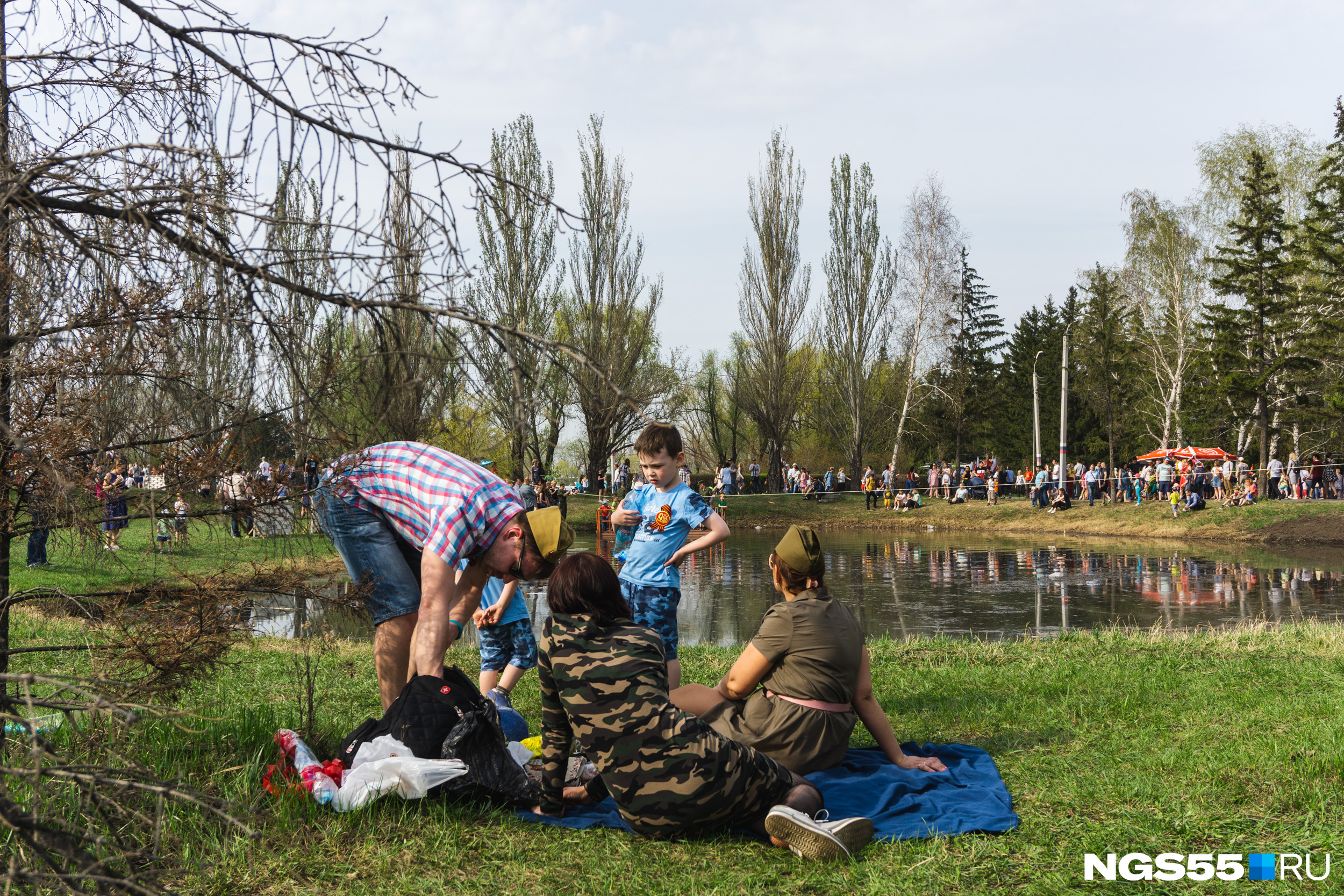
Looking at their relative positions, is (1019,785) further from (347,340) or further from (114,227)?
(114,227)

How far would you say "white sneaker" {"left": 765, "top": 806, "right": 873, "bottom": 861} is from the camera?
3.39 meters

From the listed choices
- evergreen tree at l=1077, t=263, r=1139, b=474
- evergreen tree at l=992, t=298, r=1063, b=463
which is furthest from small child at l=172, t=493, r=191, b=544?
evergreen tree at l=992, t=298, r=1063, b=463

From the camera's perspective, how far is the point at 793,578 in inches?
175

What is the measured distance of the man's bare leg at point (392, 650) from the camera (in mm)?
4531

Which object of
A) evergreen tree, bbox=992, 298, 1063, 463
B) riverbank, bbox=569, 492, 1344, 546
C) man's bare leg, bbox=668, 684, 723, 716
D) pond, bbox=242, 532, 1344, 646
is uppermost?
evergreen tree, bbox=992, 298, 1063, 463

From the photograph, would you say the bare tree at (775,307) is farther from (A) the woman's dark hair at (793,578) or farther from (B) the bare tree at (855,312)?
(A) the woman's dark hair at (793,578)

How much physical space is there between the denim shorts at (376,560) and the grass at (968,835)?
2.38 ft

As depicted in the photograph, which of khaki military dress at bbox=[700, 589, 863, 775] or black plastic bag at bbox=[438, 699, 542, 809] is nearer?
black plastic bag at bbox=[438, 699, 542, 809]

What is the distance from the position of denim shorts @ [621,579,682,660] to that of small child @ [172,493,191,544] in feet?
8.20

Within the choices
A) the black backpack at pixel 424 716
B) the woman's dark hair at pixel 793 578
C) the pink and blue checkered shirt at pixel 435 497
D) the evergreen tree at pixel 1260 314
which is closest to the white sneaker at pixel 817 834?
the woman's dark hair at pixel 793 578

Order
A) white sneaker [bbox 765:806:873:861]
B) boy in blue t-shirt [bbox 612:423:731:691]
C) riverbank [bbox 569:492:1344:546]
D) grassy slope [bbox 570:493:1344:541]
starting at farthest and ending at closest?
grassy slope [bbox 570:493:1344:541], riverbank [bbox 569:492:1344:546], boy in blue t-shirt [bbox 612:423:731:691], white sneaker [bbox 765:806:873:861]

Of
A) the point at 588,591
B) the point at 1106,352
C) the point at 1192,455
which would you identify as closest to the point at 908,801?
the point at 588,591

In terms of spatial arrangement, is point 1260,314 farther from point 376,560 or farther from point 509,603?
point 376,560

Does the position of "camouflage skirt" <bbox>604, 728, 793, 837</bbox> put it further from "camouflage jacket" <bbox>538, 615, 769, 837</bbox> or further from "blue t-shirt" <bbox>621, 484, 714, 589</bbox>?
"blue t-shirt" <bbox>621, 484, 714, 589</bbox>
